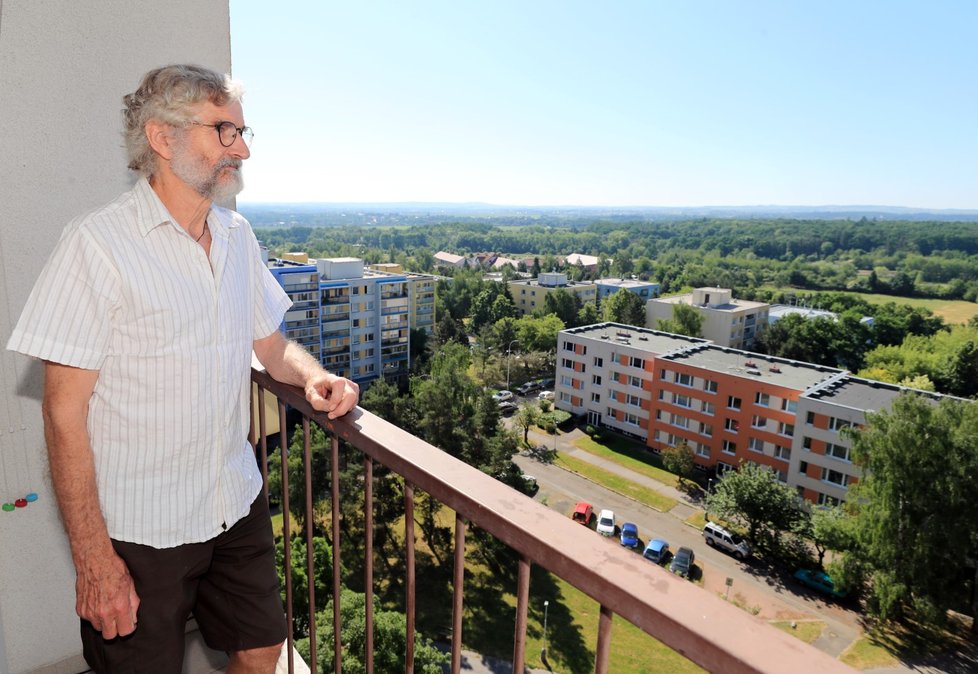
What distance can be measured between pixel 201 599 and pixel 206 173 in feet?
A: 2.59

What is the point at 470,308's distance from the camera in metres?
33.8

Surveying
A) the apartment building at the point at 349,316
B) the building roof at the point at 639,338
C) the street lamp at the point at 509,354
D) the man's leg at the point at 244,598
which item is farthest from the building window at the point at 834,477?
the man's leg at the point at 244,598

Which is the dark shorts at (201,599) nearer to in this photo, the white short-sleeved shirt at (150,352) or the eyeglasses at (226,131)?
the white short-sleeved shirt at (150,352)

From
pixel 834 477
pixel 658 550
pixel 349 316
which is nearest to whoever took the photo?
pixel 658 550

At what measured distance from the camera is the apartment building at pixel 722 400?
14.0 m

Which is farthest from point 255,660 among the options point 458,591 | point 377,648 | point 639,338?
point 639,338

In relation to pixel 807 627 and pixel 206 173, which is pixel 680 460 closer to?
pixel 807 627

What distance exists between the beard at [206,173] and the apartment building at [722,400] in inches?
523

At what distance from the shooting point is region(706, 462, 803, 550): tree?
39.0ft

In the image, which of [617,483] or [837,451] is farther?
[617,483]

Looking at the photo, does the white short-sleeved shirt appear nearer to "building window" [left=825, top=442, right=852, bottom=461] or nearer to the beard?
the beard

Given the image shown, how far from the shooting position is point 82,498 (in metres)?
0.92

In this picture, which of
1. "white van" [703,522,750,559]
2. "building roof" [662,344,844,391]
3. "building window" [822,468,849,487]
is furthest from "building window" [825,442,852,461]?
"white van" [703,522,750,559]

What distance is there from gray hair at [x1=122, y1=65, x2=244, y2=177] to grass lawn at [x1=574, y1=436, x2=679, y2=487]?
628 inches
